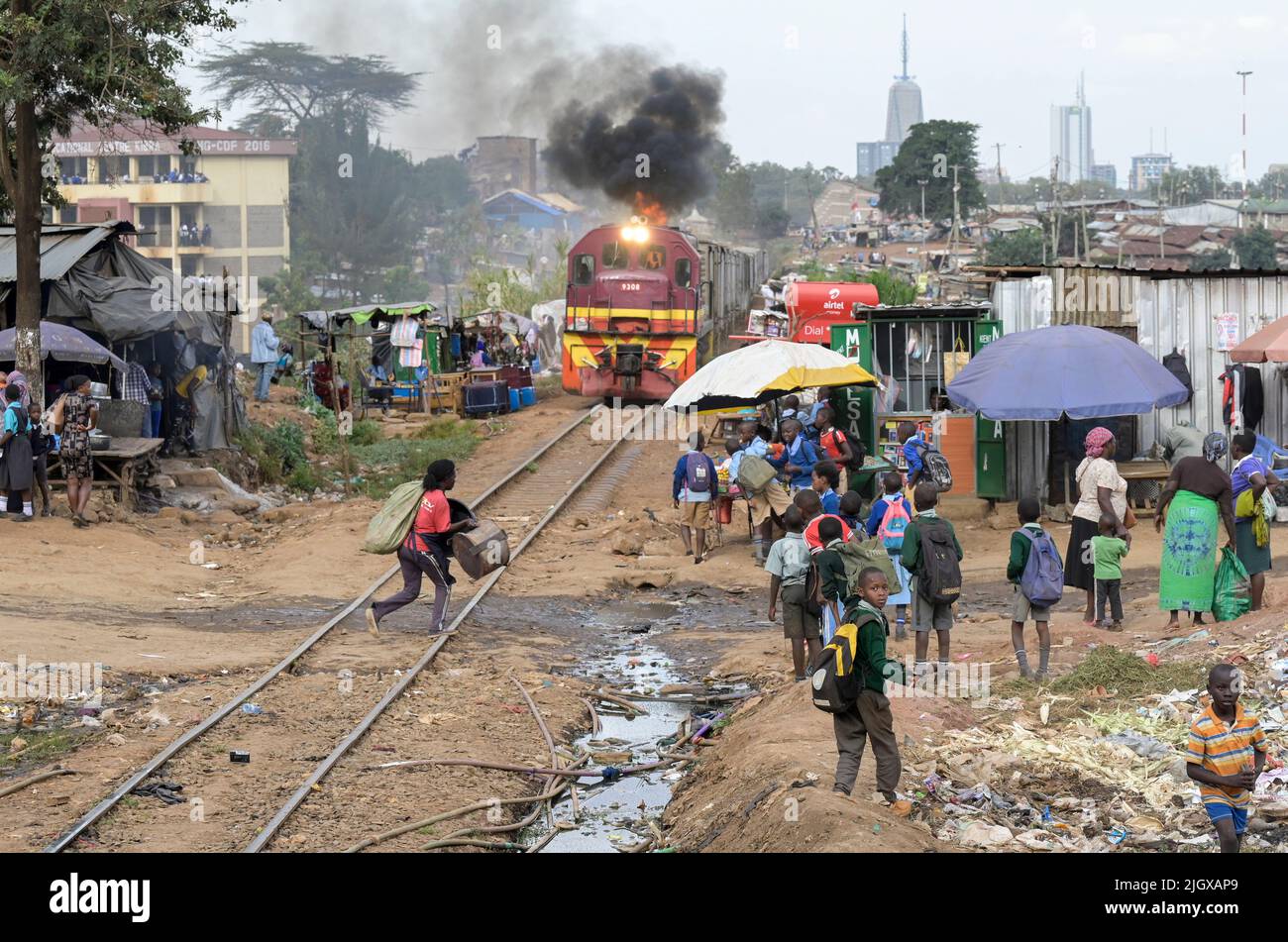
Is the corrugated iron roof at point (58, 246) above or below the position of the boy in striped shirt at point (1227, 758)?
above

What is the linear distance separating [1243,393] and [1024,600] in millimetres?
8885

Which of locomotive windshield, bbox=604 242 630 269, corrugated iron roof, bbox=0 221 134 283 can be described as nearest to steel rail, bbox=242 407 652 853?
corrugated iron roof, bbox=0 221 134 283

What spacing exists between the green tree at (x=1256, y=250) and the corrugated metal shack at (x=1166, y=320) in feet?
122

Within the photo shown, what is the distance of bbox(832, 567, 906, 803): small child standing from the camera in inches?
324

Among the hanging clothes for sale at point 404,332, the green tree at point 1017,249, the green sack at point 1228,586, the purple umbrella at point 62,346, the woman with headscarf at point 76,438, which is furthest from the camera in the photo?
the green tree at point 1017,249

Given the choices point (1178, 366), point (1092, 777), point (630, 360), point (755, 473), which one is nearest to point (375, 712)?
point (1092, 777)

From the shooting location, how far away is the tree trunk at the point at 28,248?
18.7 m

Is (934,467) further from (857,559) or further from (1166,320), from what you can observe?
(857,559)

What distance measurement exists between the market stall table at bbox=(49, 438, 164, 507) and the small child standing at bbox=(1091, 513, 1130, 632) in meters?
11.9

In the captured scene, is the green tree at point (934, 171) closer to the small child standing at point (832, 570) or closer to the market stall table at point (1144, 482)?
the market stall table at point (1144, 482)

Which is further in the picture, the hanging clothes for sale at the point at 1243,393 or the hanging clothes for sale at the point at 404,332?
the hanging clothes for sale at the point at 404,332

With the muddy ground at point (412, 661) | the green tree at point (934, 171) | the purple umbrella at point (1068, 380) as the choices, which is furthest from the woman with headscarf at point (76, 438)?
the green tree at point (934, 171)
